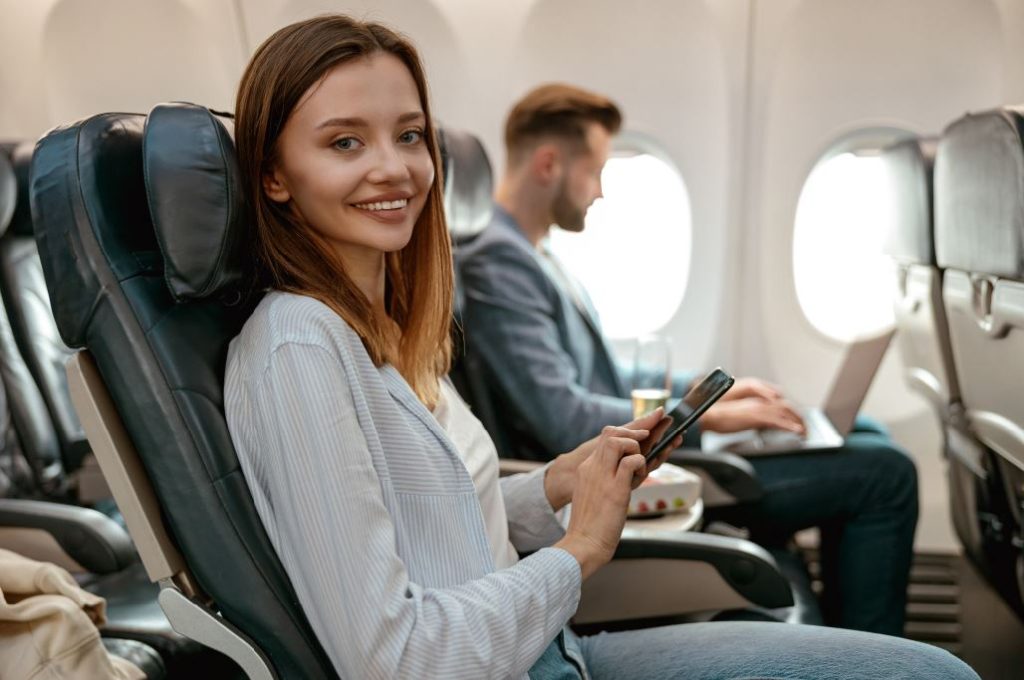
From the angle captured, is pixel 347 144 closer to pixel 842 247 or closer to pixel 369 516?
pixel 369 516

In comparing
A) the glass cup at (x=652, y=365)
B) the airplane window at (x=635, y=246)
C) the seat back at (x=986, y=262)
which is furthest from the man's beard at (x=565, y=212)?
the airplane window at (x=635, y=246)

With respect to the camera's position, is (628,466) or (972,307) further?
(972,307)

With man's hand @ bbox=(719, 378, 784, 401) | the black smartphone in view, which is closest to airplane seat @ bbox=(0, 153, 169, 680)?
the black smartphone

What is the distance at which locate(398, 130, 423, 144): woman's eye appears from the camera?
1.28 metres

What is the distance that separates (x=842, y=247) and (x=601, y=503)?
3173mm

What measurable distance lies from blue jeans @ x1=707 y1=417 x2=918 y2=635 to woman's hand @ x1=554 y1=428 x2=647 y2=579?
1.42 metres

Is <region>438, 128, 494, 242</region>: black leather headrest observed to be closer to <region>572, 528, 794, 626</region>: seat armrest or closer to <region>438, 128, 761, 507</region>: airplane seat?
<region>438, 128, 761, 507</region>: airplane seat

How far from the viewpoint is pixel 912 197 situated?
253 centimetres

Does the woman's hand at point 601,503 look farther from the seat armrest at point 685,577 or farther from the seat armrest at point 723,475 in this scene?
the seat armrest at point 723,475

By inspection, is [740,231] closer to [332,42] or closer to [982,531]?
[982,531]

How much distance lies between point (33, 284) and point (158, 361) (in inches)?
73.1

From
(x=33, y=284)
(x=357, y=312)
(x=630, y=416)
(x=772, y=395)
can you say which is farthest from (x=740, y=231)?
(x=357, y=312)

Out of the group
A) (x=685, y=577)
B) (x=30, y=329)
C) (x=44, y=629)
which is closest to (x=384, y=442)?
(x=44, y=629)

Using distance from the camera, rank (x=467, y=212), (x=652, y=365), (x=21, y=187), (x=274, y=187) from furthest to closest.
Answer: (x=21, y=187)
(x=652, y=365)
(x=467, y=212)
(x=274, y=187)
